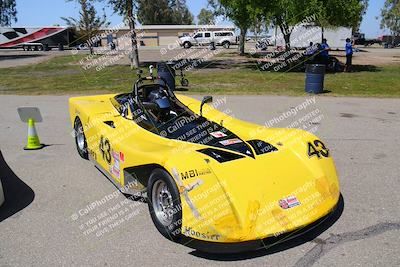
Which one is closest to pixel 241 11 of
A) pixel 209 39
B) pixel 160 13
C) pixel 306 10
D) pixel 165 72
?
pixel 306 10

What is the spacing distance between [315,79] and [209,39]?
41.4 metres

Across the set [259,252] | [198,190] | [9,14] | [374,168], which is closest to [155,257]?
[198,190]

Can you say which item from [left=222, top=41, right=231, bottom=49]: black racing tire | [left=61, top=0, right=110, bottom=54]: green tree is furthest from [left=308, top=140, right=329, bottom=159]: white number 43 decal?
[left=222, top=41, right=231, bottom=49]: black racing tire

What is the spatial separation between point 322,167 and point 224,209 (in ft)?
4.89

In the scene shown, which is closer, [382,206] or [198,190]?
[198,190]

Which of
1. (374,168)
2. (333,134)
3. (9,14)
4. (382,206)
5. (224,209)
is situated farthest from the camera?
(9,14)

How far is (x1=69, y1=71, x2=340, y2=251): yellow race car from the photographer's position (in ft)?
11.7

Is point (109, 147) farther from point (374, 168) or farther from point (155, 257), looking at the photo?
point (374, 168)

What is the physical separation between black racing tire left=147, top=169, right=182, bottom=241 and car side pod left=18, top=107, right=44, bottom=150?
4074 millimetres

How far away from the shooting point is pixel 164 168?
12.8 ft

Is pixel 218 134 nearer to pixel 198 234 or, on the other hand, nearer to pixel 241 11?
pixel 198 234

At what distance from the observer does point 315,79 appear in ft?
46.1

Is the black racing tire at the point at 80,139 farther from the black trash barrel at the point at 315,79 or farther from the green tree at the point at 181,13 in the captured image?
the green tree at the point at 181,13

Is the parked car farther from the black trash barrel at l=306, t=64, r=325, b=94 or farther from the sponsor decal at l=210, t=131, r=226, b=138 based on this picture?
the sponsor decal at l=210, t=131, r=226, b=138
